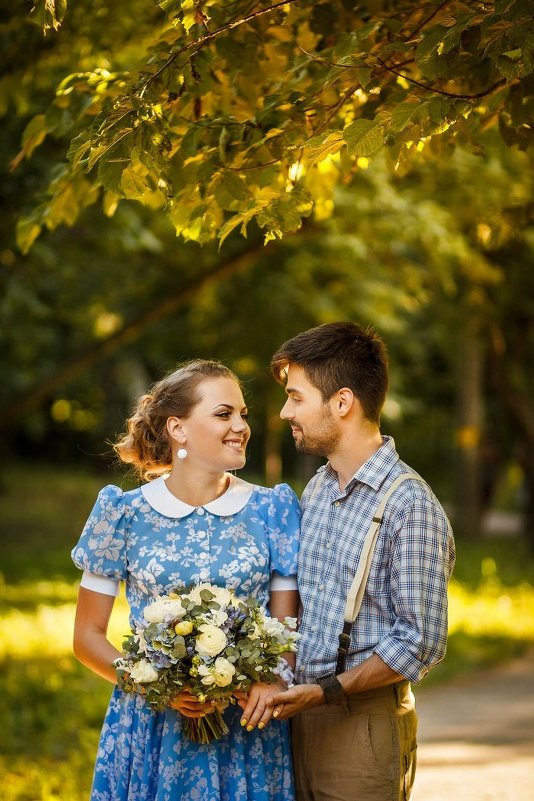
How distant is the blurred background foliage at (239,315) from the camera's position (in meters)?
6.34

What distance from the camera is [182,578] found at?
133 inches

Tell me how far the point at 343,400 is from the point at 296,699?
935 mm

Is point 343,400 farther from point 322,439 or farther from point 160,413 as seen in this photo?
point 160,413

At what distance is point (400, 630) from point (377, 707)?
32cm

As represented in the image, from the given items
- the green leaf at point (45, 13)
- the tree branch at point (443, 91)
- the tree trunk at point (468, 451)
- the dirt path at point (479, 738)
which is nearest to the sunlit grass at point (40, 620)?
the dirt path at point (479, 738)

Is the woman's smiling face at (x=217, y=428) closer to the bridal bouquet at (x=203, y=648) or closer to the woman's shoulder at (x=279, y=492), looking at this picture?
the woman's shoulder at (x=279, y=492)

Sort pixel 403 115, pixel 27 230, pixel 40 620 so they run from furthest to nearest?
pixel 40 620, pixel 27 230, pixel 403 115

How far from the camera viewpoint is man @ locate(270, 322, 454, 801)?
3.16m

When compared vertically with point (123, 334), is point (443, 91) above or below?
below

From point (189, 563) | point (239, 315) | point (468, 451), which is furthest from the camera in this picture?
point (468, 451)

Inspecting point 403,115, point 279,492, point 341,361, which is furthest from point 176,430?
point 403,115

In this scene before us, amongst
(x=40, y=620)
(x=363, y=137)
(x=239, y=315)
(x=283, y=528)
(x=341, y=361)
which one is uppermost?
(x=239, y=315)

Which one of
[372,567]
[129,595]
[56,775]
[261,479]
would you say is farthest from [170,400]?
[261,479]

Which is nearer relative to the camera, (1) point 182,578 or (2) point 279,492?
(1) point 182,578
